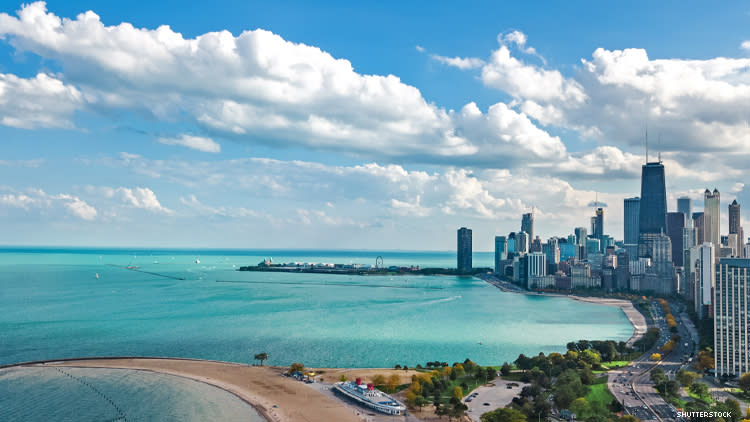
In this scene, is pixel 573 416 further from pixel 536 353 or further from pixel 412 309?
pixel 412 309

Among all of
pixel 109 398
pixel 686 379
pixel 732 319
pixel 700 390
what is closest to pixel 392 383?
pixel 109 398

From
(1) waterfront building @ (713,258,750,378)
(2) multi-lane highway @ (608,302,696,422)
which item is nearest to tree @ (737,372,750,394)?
(2) multi-lane highway @ (608,302,696,422)

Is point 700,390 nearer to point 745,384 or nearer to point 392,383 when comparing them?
point 745,384

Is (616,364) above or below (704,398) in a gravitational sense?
below

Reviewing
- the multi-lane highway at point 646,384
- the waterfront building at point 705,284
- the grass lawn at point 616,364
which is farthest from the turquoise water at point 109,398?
the waterfront building at point 705,284

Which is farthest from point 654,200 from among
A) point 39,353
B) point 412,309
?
point 39,353

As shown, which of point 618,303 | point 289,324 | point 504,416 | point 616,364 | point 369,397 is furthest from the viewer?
point 618,303

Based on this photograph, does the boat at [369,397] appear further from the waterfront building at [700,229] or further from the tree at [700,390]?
the waterfront building at [700,229]
